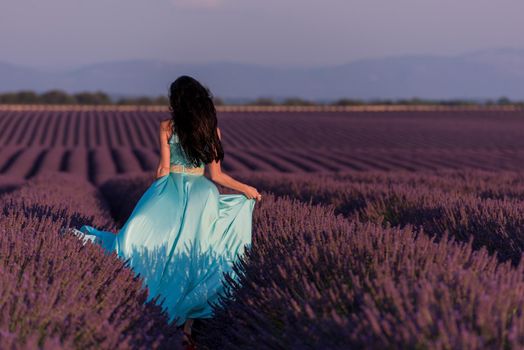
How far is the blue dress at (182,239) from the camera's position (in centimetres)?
495

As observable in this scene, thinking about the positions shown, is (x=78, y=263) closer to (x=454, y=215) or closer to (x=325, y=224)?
(x=325, y=224)

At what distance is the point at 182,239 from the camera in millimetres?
5051

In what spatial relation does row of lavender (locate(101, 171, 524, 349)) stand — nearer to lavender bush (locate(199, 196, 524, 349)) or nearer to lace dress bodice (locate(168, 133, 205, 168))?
lavender bush (locate(199, 196, 524, 349))

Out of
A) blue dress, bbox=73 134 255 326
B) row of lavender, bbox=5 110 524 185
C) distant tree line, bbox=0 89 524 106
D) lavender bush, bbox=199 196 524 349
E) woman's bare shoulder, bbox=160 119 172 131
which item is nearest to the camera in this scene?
lavender bush, bbox=199 196 524 349

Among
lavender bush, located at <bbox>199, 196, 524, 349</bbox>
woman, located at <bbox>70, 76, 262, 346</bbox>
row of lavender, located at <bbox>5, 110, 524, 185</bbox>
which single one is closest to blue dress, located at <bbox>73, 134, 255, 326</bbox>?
woman, located at <bbox>70, 76, 262, 346</bbox>

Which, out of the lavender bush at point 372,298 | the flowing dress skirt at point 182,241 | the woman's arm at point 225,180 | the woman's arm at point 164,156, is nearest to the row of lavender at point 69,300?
the lavender bush at point 372,298

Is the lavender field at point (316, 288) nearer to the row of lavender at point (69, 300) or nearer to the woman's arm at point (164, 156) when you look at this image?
the row of lavender at point (69, 300)

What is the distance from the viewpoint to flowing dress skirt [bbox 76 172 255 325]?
495cm

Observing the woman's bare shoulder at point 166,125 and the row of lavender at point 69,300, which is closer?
the row of lavender at point 69,300

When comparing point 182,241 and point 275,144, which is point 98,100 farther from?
point 182,241

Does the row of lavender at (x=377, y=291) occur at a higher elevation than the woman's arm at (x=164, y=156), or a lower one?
lower

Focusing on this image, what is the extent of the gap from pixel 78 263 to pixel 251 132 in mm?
38021

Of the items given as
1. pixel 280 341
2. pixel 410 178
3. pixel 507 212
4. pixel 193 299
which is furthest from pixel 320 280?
pixel 410 178

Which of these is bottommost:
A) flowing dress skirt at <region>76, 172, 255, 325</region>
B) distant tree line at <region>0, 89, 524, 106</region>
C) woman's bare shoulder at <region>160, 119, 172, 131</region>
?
distant tree line at <region>0, 89, 524, 106</region>
